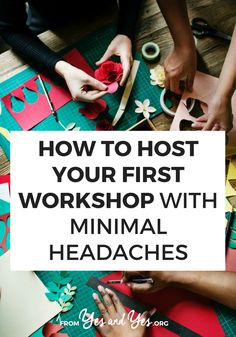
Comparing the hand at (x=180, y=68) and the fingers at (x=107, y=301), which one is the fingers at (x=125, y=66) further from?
the fingers at (x=107, y=301)

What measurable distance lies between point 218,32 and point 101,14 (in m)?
0.32

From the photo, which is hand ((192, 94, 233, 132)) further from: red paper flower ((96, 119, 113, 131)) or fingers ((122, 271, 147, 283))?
fingers ((122, 271, 147, 283))

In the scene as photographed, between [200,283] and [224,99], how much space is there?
450mm

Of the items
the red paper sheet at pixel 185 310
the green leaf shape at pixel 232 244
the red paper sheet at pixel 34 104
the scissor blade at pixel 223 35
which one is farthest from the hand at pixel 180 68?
the red paper sheet at pixel 185 310

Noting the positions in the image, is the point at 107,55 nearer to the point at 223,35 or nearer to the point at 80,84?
the point at 80,84

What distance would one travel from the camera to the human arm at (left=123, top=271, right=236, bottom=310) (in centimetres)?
105

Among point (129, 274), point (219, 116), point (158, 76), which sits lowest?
point (129, 274)

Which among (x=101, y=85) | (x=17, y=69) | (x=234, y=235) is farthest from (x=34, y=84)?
(x=234, y=235)

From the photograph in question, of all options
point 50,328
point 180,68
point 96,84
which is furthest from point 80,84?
point 50,328

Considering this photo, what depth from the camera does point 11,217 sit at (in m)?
1.09

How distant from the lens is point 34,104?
3.82 feet

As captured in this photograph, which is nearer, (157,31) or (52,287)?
(52,287)

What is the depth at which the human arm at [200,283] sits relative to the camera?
105cm

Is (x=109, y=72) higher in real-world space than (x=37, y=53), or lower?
lower
